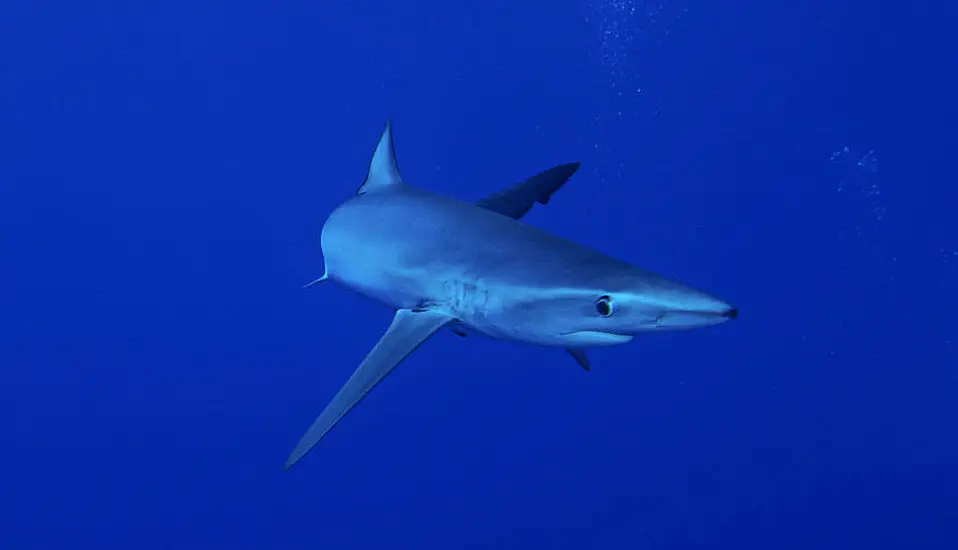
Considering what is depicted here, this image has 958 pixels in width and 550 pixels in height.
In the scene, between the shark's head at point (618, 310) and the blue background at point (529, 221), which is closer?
the shark's head at point (618, 310)

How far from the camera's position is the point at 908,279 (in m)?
7.02

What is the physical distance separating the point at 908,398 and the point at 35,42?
9.37 meters

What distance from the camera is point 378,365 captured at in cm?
232

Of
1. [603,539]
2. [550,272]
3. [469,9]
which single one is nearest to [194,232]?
[469,9]

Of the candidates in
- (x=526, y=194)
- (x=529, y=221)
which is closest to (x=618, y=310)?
(x=526, y=194)

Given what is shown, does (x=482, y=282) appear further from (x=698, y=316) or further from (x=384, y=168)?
(x=384, y=168)

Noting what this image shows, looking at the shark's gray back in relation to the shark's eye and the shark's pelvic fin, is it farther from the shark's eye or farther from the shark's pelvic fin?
the shark's pelvic fin

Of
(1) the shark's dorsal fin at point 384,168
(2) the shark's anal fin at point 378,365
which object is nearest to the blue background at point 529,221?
(1) the shark's dorsal fin at point 384,168

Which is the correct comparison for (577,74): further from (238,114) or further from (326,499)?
(326,499)

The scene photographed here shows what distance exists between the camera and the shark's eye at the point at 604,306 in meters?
1.85

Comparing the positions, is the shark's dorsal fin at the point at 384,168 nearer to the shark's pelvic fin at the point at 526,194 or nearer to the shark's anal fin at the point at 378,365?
the shark's pelvic fin at the point at 526,194

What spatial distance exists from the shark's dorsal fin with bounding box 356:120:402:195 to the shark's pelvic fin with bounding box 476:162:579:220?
557 millimetres

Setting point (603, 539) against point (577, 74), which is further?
point (577, 74)

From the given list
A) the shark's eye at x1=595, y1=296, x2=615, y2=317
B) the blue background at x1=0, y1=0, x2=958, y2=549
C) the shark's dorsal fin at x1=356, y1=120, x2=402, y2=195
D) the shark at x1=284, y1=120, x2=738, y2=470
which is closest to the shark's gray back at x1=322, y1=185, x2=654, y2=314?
the shark at x1=284, y1=120, x2=738, y2=470
